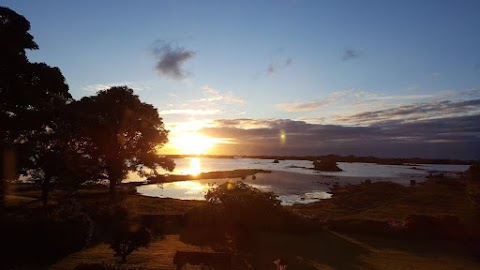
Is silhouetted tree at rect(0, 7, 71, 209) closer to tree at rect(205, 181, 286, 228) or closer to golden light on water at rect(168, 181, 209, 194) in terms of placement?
tree at rect(205, 181, 286, 228)

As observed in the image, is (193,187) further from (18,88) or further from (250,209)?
(18,88)

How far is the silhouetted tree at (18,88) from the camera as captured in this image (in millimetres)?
22984

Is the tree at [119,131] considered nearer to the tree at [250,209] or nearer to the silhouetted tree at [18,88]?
the silhouetted tree at [18,88]

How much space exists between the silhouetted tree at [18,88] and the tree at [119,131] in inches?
628

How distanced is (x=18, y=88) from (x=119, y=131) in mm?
20660

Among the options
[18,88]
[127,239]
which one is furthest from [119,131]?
[127,239]

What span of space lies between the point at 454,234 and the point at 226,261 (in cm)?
1634

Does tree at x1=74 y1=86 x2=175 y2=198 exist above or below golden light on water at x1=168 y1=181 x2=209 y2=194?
above

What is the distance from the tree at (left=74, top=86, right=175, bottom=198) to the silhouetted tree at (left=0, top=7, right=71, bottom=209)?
52.3 ft

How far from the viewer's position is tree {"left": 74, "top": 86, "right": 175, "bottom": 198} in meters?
42.9

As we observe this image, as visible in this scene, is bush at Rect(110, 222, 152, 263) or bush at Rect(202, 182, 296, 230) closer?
bush at Rect(110, 222, 152, 263)

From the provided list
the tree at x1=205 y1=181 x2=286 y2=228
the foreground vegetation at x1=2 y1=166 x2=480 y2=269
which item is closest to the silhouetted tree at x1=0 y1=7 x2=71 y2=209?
the foreground vegetation at x1=2 y1=166 x2=480 y2=269

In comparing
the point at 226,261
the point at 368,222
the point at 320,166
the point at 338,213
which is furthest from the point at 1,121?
the point at 320,166

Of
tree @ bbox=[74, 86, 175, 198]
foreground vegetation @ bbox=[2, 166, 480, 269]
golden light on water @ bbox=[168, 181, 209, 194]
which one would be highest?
tree @ bbox=[74, 86, 175, 198]
